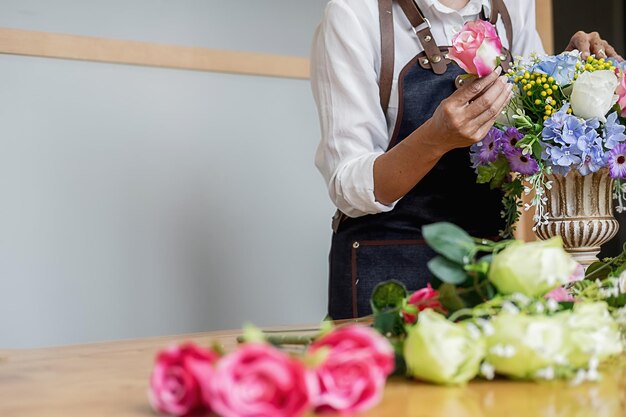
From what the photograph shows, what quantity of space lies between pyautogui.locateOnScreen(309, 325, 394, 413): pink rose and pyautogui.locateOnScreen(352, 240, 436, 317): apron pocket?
1122mm

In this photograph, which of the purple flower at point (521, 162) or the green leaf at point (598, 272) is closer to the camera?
the green leaf at point (598, 272)

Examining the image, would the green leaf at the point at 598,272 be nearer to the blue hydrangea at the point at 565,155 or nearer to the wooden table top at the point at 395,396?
the blue hydrangea at the point at 565,155

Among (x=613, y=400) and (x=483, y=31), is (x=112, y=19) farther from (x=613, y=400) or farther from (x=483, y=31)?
(x=613, y=400)

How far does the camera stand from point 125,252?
2.38m

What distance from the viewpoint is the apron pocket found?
1729mm

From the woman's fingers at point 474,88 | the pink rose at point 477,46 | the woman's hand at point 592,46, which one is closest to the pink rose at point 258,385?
the pink rose at point 477,46

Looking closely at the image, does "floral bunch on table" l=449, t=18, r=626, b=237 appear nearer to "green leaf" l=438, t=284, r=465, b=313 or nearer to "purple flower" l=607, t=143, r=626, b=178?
"purple flower" l=607, t=143, r=626, b=178

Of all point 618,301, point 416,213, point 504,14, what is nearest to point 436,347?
point 618,301

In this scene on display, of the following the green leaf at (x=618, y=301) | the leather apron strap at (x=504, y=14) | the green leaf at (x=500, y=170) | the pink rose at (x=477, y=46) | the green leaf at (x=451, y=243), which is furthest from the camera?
the leather apron strap at (x=504, y=14)

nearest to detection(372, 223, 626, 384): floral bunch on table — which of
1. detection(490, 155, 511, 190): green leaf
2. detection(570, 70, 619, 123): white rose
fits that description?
detection(570, 70, 619, 123): white rose

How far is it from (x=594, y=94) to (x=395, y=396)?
84 centimetres

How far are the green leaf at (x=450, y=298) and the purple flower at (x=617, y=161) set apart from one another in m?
0.74

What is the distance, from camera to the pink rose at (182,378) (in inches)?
23.2

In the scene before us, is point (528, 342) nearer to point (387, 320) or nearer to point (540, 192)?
point (387, 320)
